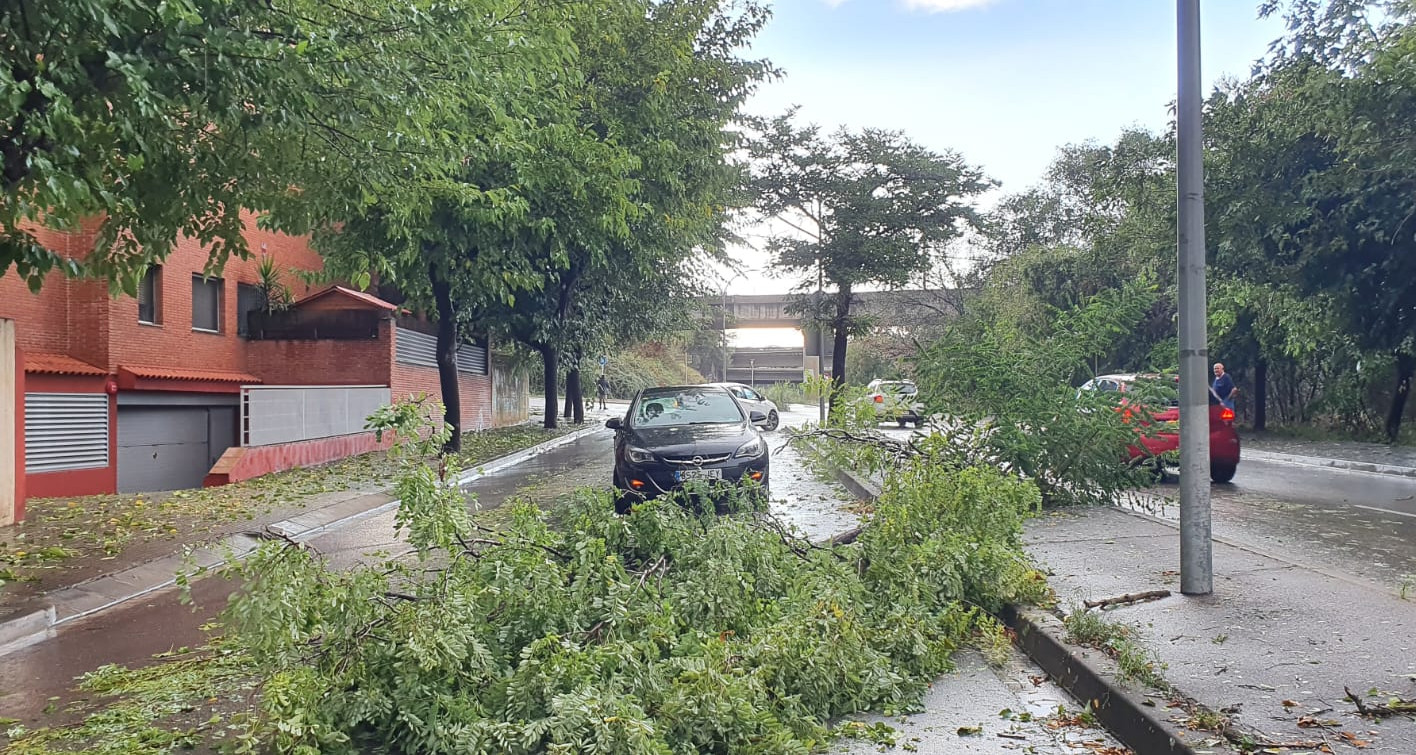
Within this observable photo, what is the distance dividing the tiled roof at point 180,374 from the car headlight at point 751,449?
42.4ft

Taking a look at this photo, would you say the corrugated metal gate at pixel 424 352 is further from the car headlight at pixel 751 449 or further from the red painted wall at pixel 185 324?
the car headlight at pixel 751 449

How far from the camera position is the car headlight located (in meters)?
10.8

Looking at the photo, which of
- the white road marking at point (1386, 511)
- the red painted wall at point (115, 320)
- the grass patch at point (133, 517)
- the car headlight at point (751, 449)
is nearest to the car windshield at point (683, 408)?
the car headlight at point (751, 449)

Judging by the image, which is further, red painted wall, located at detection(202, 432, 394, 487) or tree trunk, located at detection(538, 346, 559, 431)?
tree trunk, located at detection(538, 346, 559, 431)

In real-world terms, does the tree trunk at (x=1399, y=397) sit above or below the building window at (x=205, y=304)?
below

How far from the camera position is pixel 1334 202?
14391mm

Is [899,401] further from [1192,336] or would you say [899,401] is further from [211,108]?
[211,108]

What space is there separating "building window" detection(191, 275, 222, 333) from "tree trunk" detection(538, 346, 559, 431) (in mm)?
9210

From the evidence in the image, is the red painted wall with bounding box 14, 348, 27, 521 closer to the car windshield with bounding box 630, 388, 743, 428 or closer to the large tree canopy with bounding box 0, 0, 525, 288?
the large tree canopy with bounding box 0, 0, 525, 288

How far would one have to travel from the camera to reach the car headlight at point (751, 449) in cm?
1077

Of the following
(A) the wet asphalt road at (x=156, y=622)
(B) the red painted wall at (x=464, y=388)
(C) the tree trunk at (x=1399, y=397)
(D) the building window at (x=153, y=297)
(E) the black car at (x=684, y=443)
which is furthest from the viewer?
(B) the red painted wall at (x=464, y=388)

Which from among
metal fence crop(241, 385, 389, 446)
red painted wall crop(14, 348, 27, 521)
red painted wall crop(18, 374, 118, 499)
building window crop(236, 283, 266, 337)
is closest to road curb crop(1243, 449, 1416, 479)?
metal fence crop(241, 385, 389, 446)

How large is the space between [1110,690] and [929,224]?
2777 cm

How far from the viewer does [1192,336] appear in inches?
243
